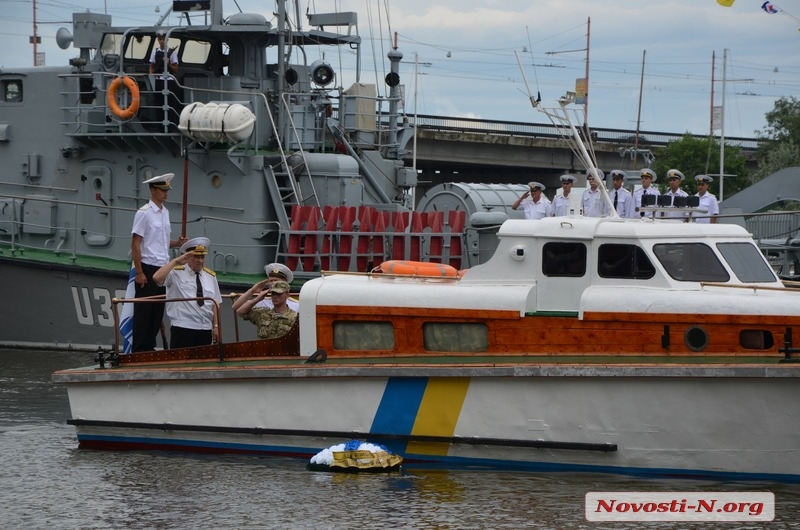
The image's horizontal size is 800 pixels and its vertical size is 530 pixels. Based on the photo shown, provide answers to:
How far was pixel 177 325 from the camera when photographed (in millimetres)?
11359

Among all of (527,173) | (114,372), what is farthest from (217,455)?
(527,173)

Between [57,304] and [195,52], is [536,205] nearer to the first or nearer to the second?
[195,52]

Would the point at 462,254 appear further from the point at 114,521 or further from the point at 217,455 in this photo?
the point at 114,521

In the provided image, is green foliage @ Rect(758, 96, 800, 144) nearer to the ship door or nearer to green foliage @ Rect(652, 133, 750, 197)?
green foliage @ Rect(652, 133, 750, 197)

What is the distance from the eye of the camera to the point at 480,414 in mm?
9992

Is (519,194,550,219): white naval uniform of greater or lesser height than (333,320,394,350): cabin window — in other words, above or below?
above

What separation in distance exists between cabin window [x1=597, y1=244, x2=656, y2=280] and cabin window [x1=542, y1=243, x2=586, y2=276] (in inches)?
5.7

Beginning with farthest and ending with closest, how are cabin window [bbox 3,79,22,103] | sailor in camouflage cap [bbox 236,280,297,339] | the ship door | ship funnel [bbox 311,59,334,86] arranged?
cabin window [bbox 3,79,22,103] → ship funnel [bbox 311,59,334,86] → the ship door → sailor in camouflage cap [bbox 236,280,297,339]

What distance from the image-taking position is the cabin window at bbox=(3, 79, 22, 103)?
19109 millimetres

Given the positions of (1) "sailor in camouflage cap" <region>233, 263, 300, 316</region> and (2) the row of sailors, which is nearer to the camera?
(1) "sailor in camouflage cap" <region>233, 263, 300, 316</region>

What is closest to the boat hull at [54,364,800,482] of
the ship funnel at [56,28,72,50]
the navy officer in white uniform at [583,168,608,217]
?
the navy officer in white uniform at [583,168,608,217]

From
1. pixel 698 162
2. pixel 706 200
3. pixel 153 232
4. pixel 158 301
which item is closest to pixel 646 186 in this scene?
pixel 706 200

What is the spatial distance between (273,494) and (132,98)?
9021mm

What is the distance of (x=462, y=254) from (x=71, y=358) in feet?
17.8
